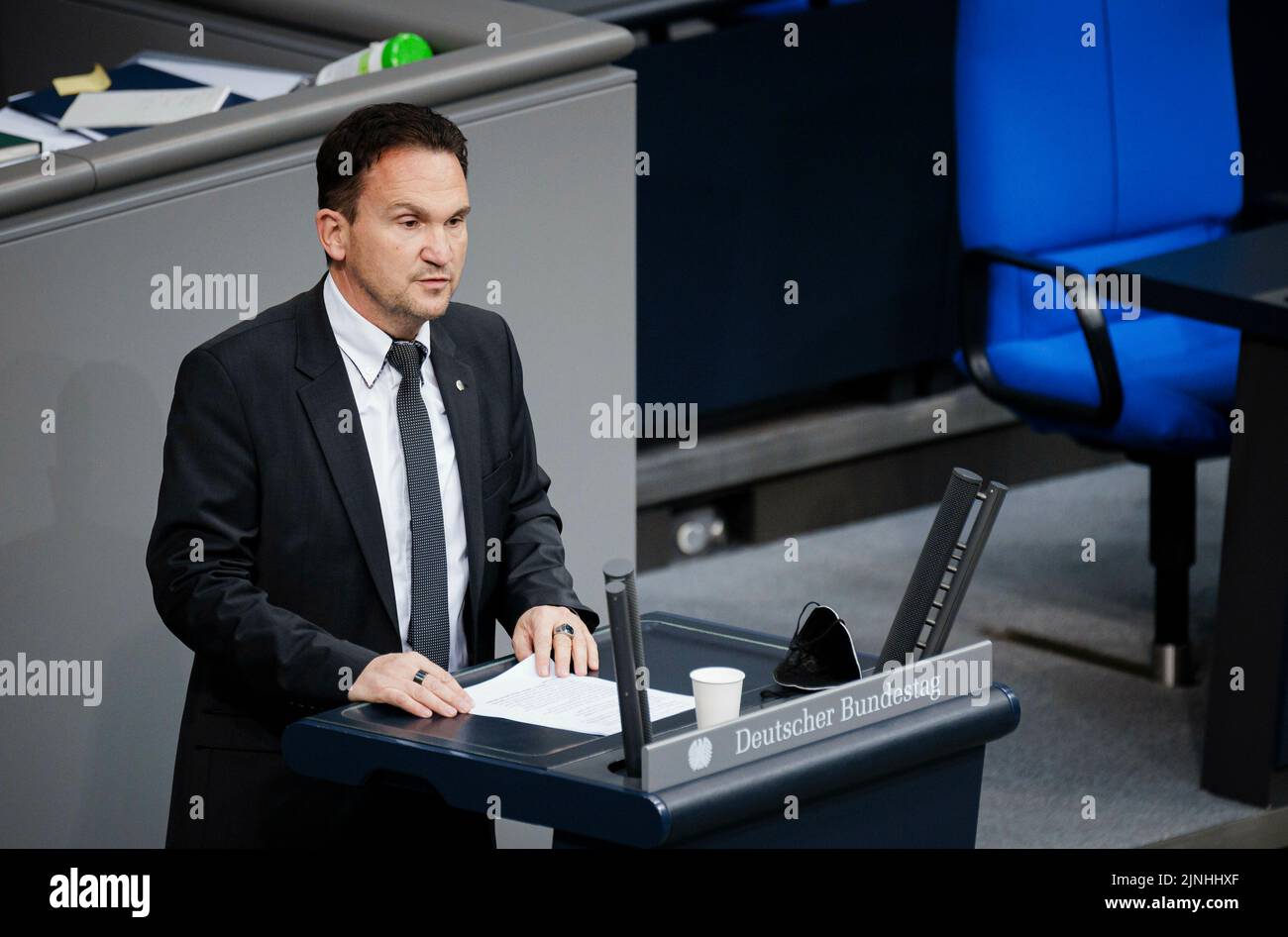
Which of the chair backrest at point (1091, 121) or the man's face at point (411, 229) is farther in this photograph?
the chair backrest at point (1091, 121)

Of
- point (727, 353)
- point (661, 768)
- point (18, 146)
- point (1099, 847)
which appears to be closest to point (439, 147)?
point (661, 768)

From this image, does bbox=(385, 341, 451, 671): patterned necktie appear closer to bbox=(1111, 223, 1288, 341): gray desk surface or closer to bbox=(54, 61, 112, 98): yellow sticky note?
bbox=(54, 61, 112, 98): yellow sticky note

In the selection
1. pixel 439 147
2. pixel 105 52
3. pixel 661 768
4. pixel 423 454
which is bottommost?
pixel 661 768

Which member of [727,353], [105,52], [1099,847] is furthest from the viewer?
[727,353]

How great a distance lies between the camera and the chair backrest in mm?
4430

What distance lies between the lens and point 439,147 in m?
2.45

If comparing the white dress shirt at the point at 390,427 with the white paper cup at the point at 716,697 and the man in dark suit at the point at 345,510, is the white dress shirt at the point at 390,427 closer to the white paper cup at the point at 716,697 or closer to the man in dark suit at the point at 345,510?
the man in dark suit at the point at 345,510

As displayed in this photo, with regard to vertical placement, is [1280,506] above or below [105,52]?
below

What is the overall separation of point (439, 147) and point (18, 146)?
1.17 meters

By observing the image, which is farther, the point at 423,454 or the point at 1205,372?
the point at 1205,372

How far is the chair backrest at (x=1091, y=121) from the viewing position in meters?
4.43

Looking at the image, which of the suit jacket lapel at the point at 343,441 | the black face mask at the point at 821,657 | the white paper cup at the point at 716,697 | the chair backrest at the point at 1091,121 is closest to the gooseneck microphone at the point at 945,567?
the black face mask at the point at 821,657

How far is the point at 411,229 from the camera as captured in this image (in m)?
2.44

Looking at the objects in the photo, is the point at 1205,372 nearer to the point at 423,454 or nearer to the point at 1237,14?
the point at 1237,14
